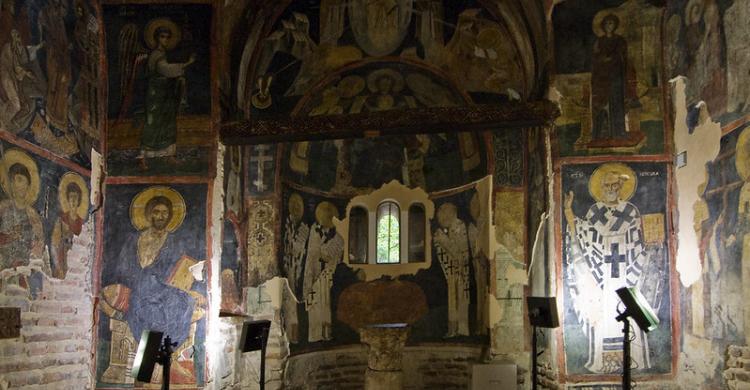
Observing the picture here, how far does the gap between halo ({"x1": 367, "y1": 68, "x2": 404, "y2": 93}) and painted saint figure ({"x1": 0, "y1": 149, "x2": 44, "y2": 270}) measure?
6.66m

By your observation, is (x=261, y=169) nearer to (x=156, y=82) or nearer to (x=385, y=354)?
(x=156, y=82)

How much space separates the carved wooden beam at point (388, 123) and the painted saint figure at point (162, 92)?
0.80m

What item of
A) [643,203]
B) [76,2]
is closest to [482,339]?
[643,203]

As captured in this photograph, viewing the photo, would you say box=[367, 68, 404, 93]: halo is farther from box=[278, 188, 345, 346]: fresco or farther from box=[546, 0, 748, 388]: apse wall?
box=[546, 0, 748, 388]: apse wall

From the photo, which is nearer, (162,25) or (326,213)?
(162,25)

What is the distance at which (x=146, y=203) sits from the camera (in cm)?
991

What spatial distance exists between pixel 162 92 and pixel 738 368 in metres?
8.54

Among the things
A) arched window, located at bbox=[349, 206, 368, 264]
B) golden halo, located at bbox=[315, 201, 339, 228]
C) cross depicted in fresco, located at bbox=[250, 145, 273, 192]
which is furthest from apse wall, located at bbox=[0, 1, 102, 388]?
arched window, located at bbox=[349, 206, 368, 264]

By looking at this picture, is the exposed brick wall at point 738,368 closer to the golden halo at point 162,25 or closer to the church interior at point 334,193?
the church interior at point 334,193

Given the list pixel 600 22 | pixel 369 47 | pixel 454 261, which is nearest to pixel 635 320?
pixel 600 22

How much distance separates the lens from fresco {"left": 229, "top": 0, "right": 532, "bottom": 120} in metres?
11.7

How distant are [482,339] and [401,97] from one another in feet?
16.4

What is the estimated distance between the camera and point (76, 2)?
9.26 metres

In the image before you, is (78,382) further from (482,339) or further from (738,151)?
(738,151)
